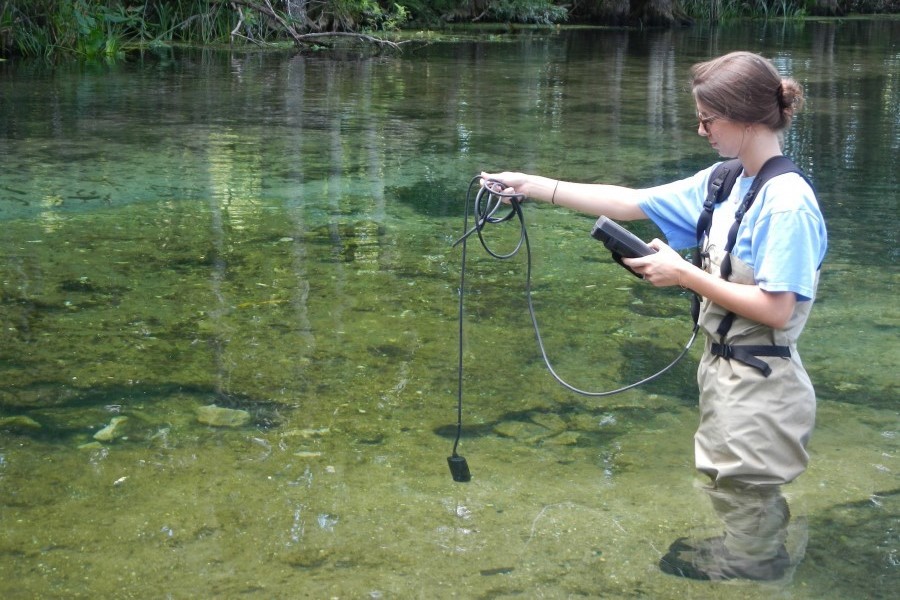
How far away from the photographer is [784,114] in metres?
2.89

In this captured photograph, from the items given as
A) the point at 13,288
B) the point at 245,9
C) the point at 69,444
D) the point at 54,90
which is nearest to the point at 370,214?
the point at 13,288

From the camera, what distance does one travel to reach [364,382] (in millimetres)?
4102

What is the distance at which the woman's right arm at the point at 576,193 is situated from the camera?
3.38 metres

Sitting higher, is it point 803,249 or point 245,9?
point 245,9

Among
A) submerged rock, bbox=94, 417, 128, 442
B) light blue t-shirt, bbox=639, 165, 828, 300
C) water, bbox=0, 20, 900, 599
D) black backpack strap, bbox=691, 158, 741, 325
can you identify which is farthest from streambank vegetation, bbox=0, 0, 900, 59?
light blue t-shirt, bbox=639, 165, 828, 300

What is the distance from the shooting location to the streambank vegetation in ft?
46.4

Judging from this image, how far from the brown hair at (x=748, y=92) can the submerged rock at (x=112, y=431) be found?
211 cm

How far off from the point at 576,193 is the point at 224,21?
14.8 meters

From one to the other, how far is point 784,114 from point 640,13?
26307 mm

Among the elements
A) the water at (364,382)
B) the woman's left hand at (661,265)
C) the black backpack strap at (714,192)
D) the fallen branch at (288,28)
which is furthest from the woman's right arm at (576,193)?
the fallen branch at (288,28)

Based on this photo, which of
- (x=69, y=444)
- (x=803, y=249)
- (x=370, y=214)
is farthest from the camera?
(x=370, y=214)

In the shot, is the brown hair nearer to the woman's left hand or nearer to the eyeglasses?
the eyeglasses

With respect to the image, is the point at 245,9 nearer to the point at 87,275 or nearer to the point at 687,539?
the point at 87,275

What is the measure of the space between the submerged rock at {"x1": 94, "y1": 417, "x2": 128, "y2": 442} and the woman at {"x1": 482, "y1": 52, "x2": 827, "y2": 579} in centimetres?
179
